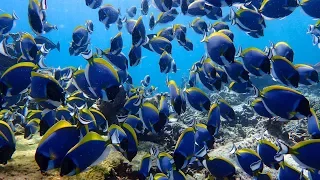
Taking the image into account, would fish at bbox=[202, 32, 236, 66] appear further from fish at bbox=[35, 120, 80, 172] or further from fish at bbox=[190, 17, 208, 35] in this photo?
fish at bbox=[190, 17, 208, 35]

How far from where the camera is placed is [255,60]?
3.42 metres

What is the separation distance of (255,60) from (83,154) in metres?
2.29

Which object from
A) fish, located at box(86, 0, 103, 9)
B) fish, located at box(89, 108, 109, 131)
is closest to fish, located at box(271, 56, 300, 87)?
fish, located at box(89, 108, 109, 131)

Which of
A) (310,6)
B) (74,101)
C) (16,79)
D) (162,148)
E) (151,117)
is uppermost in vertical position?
(310,6)

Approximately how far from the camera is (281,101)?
2758 mm

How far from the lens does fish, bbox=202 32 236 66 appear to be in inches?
135

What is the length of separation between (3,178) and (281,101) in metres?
3.19

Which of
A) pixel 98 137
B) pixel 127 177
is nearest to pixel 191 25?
pixel 127 177

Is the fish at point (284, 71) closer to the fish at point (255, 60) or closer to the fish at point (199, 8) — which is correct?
the fish at point (255, 60)

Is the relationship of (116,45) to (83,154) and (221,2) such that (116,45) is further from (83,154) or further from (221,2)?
(83,154)

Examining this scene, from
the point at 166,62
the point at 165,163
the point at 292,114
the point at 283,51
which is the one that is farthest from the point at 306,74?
the point at 166,62

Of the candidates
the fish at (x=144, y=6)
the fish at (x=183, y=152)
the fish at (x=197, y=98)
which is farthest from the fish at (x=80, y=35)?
the fish at (x=183, y=152)

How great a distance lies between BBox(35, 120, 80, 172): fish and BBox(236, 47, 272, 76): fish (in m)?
2.21

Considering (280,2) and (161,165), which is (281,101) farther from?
(280,2)
